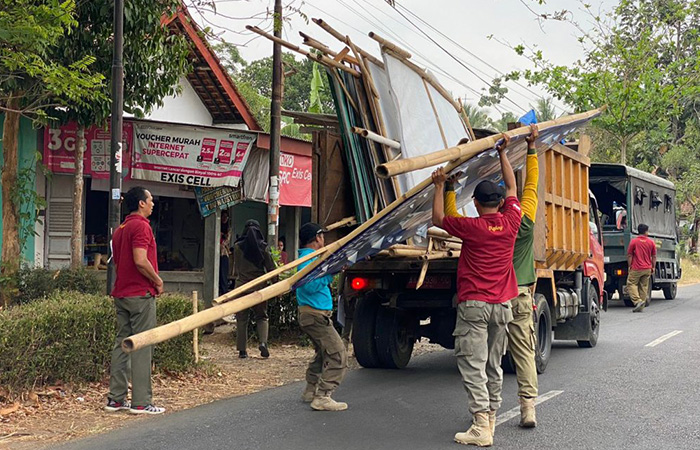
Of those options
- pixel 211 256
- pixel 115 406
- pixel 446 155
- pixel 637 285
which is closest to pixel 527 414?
pixel 446 155

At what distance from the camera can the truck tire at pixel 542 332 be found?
9.37m

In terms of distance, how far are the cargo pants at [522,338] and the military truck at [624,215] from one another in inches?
487

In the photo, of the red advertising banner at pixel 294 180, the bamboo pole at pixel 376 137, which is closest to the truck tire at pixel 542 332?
the bamboo pole at pixel 376 137

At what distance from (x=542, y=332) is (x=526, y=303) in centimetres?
288

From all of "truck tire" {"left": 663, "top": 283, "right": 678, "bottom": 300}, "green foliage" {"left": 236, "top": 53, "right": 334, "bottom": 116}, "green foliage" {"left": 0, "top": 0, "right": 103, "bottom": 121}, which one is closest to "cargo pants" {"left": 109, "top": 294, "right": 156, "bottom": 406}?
"green foliage" {"left": 0, "top": 0, "right": 103, "bottom": 121}

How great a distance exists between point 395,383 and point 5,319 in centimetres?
393

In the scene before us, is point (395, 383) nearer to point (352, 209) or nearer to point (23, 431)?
point (352, 209)

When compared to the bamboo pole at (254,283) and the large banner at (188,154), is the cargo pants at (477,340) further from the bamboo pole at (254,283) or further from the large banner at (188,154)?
the large banner at (188,154)

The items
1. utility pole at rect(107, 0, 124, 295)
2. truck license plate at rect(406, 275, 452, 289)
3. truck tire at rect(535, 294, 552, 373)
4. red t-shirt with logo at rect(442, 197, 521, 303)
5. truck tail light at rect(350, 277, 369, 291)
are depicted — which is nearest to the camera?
red t-shirt with logo at rect(442, 197, 521, 303)

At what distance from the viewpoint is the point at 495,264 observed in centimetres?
622

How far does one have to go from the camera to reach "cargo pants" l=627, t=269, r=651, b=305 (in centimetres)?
1828

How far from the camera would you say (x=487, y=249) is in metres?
6.19

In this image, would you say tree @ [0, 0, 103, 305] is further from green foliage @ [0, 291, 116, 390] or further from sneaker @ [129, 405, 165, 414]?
A: sneaker @ [129, 405, 165, 414]

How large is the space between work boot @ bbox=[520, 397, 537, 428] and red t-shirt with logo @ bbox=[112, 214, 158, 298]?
3324mm
